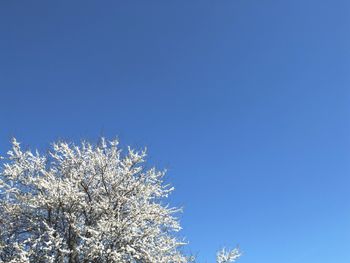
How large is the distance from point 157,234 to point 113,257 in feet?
12.5

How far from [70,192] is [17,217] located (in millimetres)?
3725

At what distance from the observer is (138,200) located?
31.0 meters

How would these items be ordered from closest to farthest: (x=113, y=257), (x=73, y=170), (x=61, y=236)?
(x=113, y=257) → (x=61, y=236) → (x=73, y=170)

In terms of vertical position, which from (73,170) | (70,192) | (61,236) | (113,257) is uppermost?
(73,170)

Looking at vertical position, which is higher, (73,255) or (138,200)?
(138,200)

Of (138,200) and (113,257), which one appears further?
(138,200)

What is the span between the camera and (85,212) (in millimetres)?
29250

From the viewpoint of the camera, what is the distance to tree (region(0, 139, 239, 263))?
27297 millimetres

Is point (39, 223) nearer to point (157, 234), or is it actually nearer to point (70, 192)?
point (70, 192)

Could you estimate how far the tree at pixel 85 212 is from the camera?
89.6 feet

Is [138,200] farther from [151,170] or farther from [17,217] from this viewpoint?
[17,217]

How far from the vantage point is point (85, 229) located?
28047 mm

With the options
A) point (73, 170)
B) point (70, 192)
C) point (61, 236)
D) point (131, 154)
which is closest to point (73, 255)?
point (61, 236)

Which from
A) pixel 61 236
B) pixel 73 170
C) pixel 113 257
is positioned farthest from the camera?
pixel 73 170
